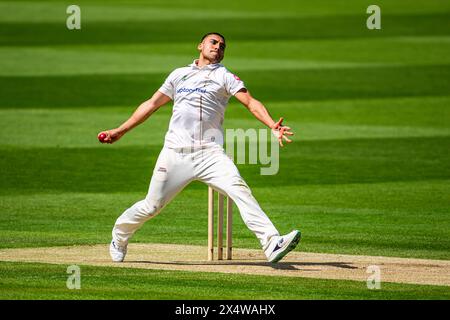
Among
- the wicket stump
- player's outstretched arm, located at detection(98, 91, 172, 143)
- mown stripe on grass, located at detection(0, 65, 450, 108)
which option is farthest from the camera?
mown stripe on grass, located at detection(0, 65, 450, 108)

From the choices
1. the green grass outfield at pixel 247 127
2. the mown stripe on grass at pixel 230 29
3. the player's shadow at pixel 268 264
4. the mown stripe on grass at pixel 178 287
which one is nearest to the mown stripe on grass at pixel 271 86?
the green grass outfield at pixel 247 127

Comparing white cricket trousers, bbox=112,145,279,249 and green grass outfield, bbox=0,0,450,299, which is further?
green grass outfield, bbox=0,0,450,299

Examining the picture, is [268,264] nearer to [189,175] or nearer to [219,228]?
[219,228]

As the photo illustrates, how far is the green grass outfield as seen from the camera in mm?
13195

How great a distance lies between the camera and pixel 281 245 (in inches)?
444

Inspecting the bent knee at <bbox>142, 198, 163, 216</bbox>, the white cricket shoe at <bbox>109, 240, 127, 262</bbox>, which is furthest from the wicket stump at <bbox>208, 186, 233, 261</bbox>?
the white cricket shoe at <bbox>109, 240, 127, 262</bbox>

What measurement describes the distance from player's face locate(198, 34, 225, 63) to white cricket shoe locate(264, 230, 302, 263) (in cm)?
198

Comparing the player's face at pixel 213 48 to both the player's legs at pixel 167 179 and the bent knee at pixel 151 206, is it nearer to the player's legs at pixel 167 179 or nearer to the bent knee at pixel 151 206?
the player's legs at pixel 167 179

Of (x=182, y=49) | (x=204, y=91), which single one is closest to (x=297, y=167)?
(x=204, y=91)

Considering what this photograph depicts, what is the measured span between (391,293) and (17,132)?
13.2 m

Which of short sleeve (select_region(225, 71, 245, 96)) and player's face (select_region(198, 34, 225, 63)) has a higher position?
player's face (select_region(198, 34, 225, 63))

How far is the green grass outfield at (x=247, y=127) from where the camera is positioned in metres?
13.2

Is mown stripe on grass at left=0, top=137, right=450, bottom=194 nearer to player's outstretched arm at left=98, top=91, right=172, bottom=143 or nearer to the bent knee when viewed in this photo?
player's outstretched arm at left=98, top=91, right=172, bottom=143
